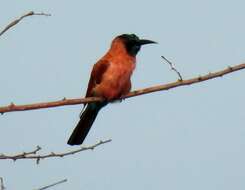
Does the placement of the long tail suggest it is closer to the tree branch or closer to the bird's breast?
the bird's breast

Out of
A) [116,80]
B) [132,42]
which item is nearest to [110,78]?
[116,80]

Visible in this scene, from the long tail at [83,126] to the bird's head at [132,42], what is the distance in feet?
2.39

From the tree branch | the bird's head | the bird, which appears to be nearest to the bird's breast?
the bird

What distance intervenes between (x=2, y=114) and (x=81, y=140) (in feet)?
9.78

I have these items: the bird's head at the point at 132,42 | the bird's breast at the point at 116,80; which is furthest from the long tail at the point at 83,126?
the bird's head at the point at 132,42

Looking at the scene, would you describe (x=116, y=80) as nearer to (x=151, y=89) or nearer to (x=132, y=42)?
(x=132, y=42)

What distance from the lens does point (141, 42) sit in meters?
7.38

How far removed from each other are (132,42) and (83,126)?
1.09m

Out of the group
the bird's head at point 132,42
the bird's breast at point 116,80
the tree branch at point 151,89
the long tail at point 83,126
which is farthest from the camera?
the bird's head at point 132,42

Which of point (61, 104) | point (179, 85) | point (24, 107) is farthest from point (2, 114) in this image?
point (179, 85)

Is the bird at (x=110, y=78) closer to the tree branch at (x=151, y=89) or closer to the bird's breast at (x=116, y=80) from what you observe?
the bird's breast at (x=116, y=80)

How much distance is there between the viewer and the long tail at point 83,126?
23.4 ft

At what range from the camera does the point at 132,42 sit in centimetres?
735

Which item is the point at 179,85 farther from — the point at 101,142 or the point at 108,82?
the point at 108,82
